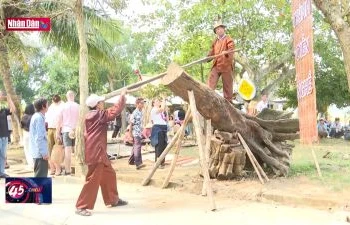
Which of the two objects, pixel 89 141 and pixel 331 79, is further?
pixel 331 79

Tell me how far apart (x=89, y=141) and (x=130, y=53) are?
41.2 meters

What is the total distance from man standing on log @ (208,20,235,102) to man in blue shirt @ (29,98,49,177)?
321 cm

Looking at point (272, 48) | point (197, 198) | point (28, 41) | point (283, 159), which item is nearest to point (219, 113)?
point (197, 198)

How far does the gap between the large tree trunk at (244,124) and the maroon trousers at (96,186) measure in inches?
66.3

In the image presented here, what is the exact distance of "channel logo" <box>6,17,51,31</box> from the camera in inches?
542

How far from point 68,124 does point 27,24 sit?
5.66 meters

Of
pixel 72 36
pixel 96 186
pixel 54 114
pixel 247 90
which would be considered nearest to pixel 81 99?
pixel 54 114

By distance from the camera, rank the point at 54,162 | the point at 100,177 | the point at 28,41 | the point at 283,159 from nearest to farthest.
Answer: the point at 100,177 → the point at 283,159 → the point at 54,162 → the point at 28,41

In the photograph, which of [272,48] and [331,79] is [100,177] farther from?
[331,79]

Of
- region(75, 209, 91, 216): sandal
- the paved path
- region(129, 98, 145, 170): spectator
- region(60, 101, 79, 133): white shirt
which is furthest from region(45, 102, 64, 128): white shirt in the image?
region(75, 209, 91, 216): sandal

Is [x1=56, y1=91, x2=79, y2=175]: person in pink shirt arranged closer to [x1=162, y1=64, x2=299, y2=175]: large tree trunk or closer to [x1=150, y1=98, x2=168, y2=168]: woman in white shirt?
[x1=150, y1=98, x2=168, y2=168]: woman in white shirt

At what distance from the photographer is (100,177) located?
6.80 meters

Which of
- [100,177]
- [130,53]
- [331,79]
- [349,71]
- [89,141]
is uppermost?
[130,53]

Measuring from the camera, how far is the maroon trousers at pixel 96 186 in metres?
6.64
